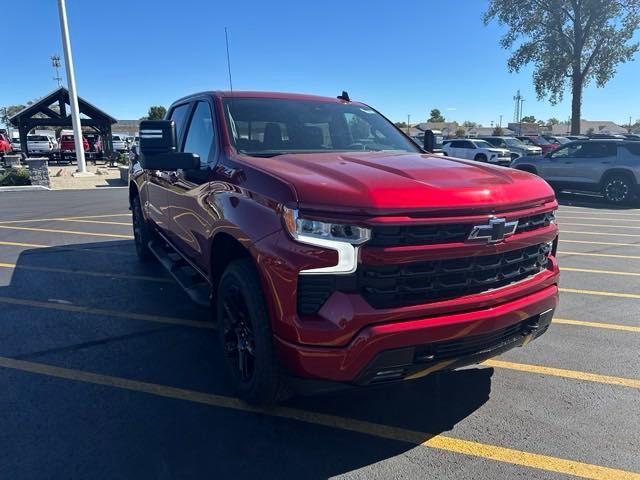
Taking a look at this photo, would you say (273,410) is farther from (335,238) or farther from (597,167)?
(597,167)

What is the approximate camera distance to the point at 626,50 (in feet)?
91.1

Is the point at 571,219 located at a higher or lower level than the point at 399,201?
lower

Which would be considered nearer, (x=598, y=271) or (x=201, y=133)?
(x=201, y=133)

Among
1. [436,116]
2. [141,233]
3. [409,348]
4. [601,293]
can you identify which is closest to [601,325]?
[601,293]

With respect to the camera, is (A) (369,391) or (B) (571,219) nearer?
(A) (369,391)

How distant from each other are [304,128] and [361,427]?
2298mm

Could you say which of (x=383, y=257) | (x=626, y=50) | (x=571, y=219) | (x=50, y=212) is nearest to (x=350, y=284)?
(x=383, y=257)

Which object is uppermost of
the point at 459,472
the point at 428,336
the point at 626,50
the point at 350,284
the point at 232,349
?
the point at 626,50

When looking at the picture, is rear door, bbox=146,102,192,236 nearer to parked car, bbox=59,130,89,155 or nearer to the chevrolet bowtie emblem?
the chevrolet bowtie emblem

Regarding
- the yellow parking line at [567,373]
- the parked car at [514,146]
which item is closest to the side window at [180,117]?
the yellow parking line at [567,373]

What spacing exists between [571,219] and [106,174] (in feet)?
59.5

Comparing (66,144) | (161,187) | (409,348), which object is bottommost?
(409,348)

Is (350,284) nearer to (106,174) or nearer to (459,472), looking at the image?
(459,472)

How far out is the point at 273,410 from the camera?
316 cm
